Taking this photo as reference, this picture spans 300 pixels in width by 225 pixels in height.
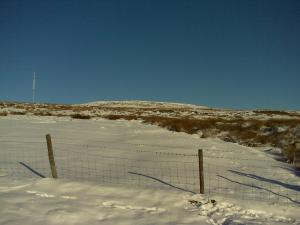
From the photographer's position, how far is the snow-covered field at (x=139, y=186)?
29.1 feet

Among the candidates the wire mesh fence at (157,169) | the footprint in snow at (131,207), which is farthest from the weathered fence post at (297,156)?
the footprint in snow at (131,207)

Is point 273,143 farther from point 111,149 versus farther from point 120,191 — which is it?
point 120,191

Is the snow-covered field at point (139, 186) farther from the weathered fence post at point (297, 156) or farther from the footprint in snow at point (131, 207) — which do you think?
the weathered fence post at point (297, 156)

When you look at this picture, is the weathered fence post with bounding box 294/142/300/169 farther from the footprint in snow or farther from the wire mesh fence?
the footprint in snow

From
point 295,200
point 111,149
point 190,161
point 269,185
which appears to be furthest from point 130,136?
point 295,200

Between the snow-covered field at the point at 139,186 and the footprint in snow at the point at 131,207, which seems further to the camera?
the footprint in snow at the point at 131,207

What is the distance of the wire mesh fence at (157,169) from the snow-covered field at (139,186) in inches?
1.3

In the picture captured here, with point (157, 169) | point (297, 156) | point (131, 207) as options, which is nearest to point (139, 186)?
point (131, 207)

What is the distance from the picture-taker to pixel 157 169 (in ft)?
48.8

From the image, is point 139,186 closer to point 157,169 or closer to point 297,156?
point 157,169

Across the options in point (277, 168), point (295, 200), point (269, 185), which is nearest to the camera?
point (295, 200)

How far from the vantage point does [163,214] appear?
9.12 meters

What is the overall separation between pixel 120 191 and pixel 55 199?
185cm

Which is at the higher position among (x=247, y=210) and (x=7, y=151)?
(x=7, y=151)
